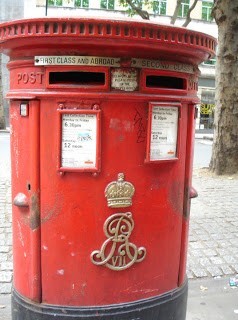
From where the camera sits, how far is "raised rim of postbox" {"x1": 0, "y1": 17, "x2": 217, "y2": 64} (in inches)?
68.5

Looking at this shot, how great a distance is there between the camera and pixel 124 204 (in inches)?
78.3

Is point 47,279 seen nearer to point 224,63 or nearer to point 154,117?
point 154,117

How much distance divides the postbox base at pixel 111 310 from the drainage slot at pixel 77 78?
1.14 meters

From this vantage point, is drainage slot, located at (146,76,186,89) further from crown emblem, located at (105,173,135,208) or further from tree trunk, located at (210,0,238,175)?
tree trunk, located at (210,0,238,175)

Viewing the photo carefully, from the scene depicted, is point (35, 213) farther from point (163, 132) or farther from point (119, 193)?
point (163, 132)

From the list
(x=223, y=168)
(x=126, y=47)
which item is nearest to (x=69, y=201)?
(x=126, y=47)

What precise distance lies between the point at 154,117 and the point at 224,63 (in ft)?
21.7

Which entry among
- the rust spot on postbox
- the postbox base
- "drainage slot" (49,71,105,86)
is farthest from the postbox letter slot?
the postbox base

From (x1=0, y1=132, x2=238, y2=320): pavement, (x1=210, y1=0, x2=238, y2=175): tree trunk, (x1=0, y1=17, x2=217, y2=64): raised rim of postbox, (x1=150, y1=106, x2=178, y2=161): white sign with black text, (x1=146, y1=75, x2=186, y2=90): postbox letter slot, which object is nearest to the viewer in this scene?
(x1=0, y1=17, x2=217, y2=64): raised rim of postbox

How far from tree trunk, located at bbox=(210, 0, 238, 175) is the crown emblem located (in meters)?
6.68

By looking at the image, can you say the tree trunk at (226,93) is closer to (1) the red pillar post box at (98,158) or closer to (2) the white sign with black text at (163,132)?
(1) the red pillar post box at (98,158)

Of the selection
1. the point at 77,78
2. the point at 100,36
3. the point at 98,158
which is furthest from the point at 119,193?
the point at 100,36

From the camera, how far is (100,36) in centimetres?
174

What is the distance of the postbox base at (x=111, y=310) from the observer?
2.08 m
